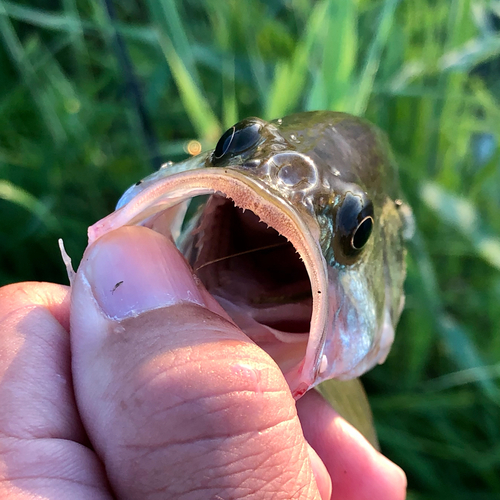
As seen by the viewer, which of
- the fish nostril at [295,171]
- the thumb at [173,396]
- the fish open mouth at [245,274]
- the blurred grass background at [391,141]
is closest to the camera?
the thumb at [173,396]

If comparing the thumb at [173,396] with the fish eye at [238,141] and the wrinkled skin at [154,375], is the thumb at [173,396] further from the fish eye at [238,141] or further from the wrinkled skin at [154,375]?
the fish eye at [238,141]

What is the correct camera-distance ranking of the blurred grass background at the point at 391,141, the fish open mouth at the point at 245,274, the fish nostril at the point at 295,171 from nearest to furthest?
the fish nostril at the point at 295,171 → the fish open mouth at the point at 245,274 → the blurred grass background at the point at 391,141

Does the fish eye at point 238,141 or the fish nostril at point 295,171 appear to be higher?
the fish eye at point 238,141

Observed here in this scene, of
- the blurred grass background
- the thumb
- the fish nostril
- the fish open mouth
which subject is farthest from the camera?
the blurred grass background

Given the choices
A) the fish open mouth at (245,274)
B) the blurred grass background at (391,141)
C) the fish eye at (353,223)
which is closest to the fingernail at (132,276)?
the fish open mouth at (245,274)

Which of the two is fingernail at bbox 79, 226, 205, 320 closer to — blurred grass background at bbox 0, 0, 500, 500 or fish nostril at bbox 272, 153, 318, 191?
fish nostril at bbox 272, 153, 318, 191

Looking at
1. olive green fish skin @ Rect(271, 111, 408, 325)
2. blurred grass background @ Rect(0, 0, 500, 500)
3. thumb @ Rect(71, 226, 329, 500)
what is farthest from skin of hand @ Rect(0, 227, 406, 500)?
blurred grass background @ Rect(0, 0, 500, 500)

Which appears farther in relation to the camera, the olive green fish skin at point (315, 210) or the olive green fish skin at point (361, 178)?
the olive green fish skin at point (361, 178)
